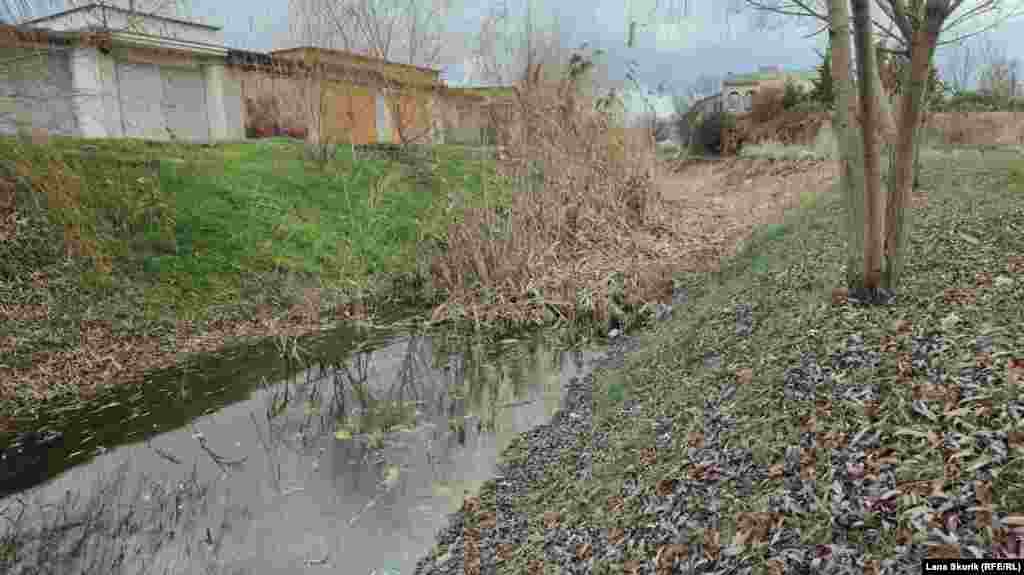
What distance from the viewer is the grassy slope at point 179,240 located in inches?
251

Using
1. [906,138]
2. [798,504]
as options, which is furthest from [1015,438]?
[906,138]

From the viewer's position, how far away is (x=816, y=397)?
8.50 ft

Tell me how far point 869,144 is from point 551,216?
5783mm

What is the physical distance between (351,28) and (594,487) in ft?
33.2

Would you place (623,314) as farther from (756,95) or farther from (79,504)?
(756,95)

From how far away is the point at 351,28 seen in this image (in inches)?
424

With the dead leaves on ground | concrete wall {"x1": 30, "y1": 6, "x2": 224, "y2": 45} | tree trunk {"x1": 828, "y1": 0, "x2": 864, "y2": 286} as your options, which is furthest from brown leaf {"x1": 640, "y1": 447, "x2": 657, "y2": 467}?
concrete wall {"x1": 30, "y1": 6, "x2": 224, "y2": 45}

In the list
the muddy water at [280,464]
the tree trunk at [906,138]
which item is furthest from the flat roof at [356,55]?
the tree trunk at [906,138]

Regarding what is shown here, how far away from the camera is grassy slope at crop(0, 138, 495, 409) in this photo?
6.39 meters

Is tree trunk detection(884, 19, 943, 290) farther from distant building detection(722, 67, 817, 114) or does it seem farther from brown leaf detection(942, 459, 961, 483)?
distant building detection(722, 67, 817, 114)

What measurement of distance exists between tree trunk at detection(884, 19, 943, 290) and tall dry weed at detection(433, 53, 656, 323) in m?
3.70

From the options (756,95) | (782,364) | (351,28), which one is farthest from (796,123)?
(782,364)

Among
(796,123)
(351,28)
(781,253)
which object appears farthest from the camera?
(796,123)

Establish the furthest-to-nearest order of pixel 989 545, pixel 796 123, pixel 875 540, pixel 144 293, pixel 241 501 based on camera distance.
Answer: pixel 796 123
pixel 144 293
pixel 241 501
pixel 875 540
pixel 989 545
